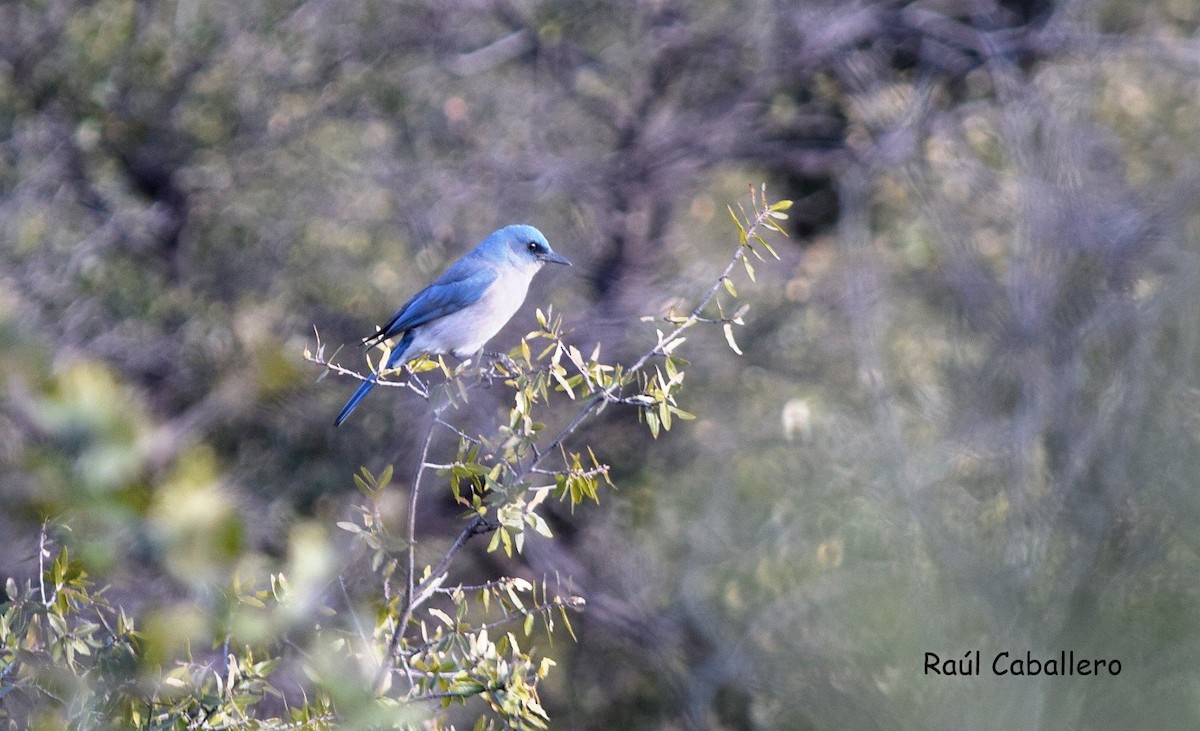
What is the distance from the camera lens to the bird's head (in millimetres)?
6219

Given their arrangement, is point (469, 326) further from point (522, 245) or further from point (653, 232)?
point (653, 232)

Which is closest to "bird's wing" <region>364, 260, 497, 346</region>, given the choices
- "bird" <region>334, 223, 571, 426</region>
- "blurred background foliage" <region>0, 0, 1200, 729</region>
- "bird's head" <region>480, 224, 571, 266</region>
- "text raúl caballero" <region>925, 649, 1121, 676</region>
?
"bird" <region>334, 223, 571, 426</region>

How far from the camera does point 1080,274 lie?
20.2ft

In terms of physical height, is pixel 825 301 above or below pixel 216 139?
below

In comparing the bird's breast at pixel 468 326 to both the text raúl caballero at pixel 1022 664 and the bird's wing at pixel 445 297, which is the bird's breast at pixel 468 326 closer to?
the bird's wing at pixel 445 297

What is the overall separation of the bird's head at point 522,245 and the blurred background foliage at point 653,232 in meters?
1.33

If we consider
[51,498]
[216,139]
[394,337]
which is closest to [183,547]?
[51,498]

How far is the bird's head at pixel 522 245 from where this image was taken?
6.22 metres

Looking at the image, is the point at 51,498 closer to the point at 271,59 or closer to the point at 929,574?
the point at 929,574

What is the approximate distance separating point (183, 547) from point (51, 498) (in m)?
0.13

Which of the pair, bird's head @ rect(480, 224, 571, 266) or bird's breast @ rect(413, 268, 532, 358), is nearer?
bird's breast @ rect(413, 268, 532, 358)

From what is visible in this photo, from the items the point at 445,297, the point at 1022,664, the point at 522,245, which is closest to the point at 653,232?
the point at 522,245

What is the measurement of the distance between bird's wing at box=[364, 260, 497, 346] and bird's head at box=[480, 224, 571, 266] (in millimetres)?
219

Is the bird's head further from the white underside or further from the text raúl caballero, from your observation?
the text raúl caballero
